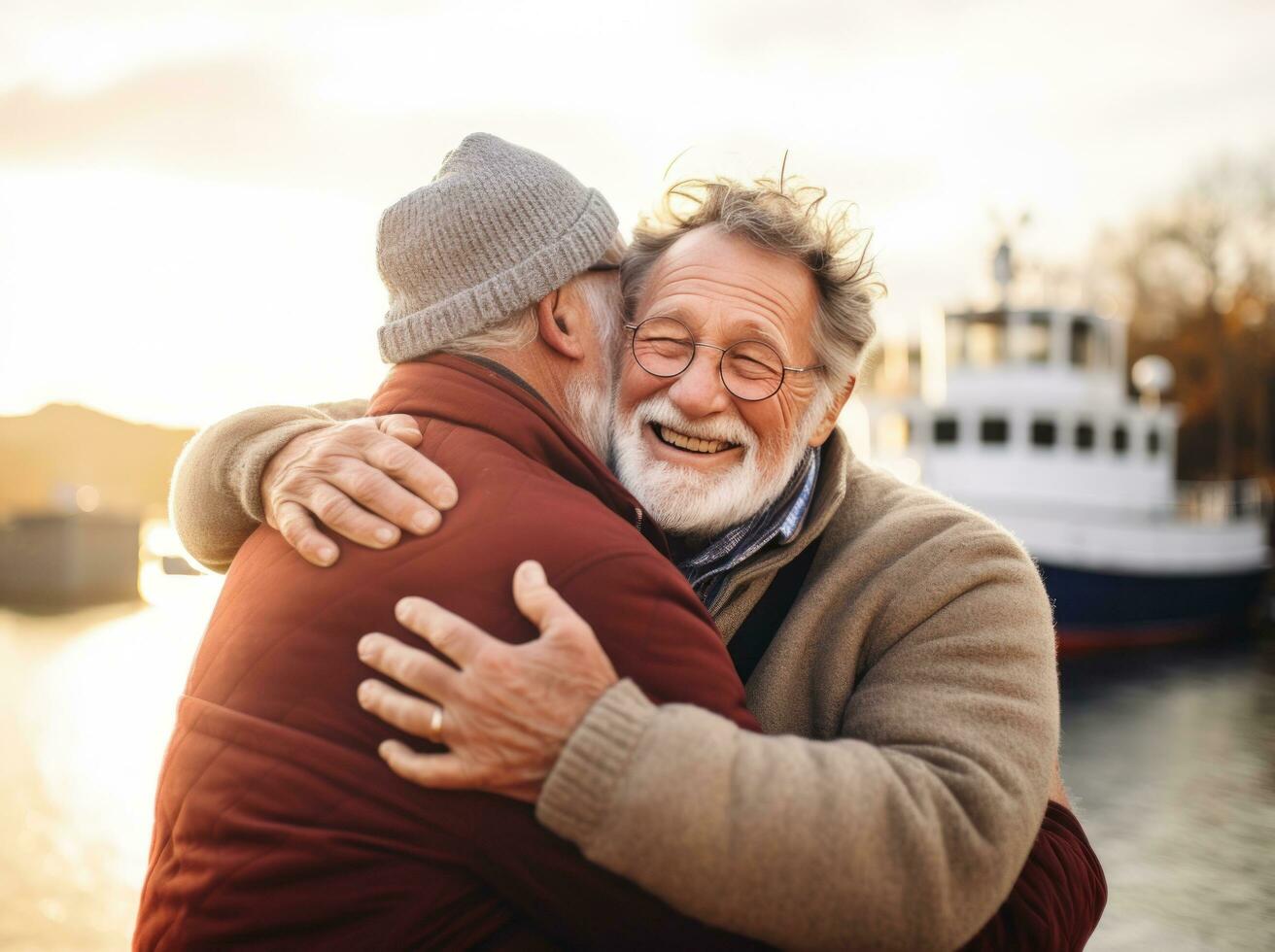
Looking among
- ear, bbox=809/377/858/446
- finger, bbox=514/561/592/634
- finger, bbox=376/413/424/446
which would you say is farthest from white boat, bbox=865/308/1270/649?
finger, bbox=514/561/592/634

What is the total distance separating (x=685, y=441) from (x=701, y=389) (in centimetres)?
14

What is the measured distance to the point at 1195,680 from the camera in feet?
57.9

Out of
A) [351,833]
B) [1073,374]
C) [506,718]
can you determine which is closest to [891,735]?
[506,718]

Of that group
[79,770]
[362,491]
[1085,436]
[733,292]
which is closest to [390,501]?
[362,491]

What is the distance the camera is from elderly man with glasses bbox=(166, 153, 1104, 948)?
131 centimetres

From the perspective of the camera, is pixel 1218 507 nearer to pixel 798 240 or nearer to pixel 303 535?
pixel 798 240

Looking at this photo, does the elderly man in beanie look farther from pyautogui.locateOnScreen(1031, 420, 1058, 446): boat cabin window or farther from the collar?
pyautogui.locateOnScreen(1031, 420, 1058, 446): boat cabin window

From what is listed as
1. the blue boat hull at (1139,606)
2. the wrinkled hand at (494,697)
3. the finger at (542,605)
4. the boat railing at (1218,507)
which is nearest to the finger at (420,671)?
the wrinkled hand at (494,697)

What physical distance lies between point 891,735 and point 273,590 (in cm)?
94

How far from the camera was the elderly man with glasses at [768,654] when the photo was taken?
131cm

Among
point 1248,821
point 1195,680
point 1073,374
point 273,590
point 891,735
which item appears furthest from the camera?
point 1073,374

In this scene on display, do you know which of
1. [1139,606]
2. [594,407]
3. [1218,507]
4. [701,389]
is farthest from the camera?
[1218,507]

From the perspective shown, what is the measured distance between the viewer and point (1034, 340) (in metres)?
19.6

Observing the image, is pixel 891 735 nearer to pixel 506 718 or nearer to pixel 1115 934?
pixel 506 718
